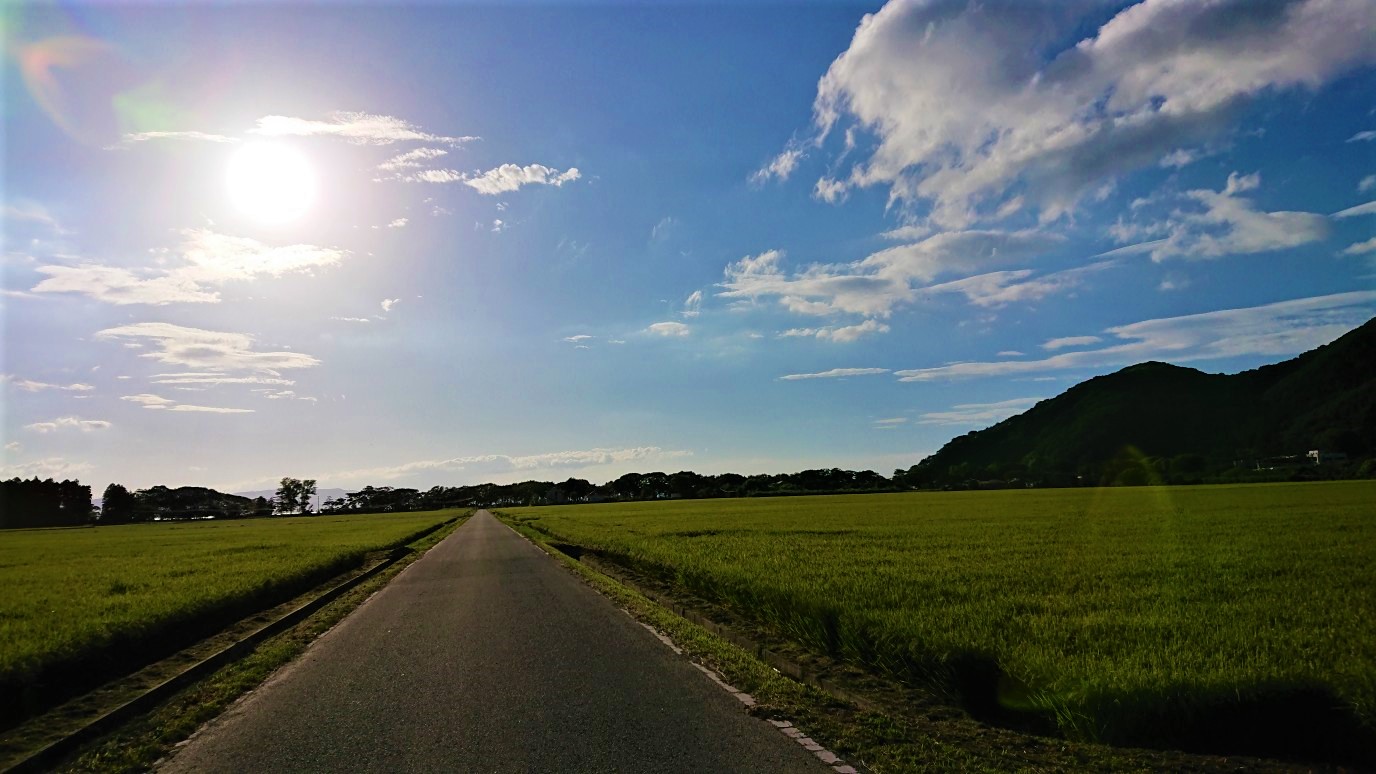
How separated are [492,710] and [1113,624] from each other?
727cm

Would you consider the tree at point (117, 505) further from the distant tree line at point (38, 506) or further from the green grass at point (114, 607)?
the green grass at point (114, 607)

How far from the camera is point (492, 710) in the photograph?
278 inches

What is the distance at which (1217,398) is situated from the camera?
164 metres

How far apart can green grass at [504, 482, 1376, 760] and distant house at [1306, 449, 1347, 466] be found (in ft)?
347

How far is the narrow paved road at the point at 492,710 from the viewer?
573 centimetres

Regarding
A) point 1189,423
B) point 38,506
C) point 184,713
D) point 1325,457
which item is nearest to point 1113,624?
point 184,713

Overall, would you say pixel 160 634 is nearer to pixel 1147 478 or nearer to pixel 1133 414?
pixel 1147 478

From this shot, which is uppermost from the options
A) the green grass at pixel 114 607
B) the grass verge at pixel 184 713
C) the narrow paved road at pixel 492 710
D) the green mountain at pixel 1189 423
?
the green mountain at pixel 1189 423

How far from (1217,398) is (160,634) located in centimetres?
19307

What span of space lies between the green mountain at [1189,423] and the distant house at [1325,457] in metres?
1.76

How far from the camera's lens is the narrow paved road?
5734 mm

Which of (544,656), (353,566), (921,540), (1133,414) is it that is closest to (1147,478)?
(1133,414)

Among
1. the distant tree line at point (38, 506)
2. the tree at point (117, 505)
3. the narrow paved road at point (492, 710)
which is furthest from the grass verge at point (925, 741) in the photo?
the tree at point (117, 505)

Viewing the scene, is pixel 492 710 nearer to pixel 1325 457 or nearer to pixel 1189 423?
pixel 1325 457
